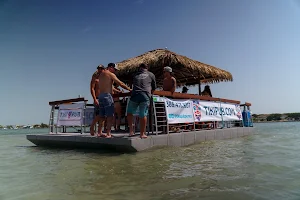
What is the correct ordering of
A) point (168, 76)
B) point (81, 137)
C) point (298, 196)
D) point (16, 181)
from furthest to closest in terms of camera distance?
point (168, 76), point (81, 137), point (16, 181), point (298, 196)

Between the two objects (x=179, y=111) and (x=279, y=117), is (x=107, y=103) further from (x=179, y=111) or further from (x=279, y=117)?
(x=279, y=117)

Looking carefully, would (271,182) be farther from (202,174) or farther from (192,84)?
(192,84)

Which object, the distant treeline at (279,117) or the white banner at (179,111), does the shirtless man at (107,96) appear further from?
the distant treeline at (279,117)

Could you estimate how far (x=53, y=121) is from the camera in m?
8.16

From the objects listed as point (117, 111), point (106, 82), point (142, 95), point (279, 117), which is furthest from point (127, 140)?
point (279, 117)

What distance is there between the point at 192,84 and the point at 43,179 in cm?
1164

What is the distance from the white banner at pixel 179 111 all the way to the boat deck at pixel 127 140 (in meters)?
0.40

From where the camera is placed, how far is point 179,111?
665 cm

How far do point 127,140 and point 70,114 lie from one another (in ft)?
11.1

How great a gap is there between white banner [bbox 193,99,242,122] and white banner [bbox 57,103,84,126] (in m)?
3.55

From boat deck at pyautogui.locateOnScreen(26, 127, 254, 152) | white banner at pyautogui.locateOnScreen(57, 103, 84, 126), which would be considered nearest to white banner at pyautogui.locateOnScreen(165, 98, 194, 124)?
boat deck at pyautogui.locateOnScreen(26, 127, 254, 152)

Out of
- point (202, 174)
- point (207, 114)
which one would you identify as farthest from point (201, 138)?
point (202, 174)

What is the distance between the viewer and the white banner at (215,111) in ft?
24.4

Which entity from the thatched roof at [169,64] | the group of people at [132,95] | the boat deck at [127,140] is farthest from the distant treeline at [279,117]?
the group of people at [132,95]
